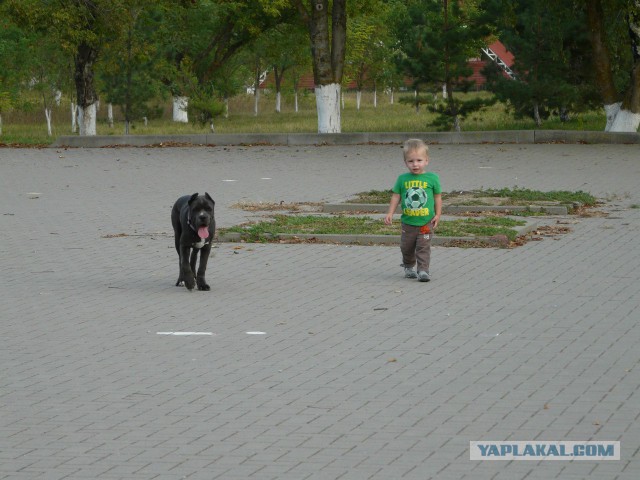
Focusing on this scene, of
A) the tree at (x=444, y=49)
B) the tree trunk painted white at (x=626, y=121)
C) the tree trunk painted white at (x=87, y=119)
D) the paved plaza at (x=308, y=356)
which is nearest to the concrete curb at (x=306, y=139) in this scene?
the tree trunk painted white at (x=626, y=121)

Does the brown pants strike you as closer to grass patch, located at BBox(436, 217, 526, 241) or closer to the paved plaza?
the paved plaza

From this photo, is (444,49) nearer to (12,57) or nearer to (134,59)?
(134,59)

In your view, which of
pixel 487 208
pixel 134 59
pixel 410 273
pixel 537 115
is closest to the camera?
pixel 410 273

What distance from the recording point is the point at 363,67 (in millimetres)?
84438

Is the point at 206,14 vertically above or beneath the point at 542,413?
above

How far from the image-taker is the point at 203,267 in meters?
11.3

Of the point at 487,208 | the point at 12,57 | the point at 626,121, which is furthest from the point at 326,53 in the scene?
the point at 12,57

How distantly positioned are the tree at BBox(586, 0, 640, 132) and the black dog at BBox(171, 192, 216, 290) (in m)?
21.7

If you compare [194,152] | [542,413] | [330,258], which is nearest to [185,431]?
[542,413]

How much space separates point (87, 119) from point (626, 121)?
18.0 m

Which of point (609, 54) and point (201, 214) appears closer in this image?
point (201, 214)

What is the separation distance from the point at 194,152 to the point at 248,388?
23220 millimetres

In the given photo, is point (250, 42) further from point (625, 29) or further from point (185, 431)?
point (185, 431)

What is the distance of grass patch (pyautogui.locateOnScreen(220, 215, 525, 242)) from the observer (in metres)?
14.4
